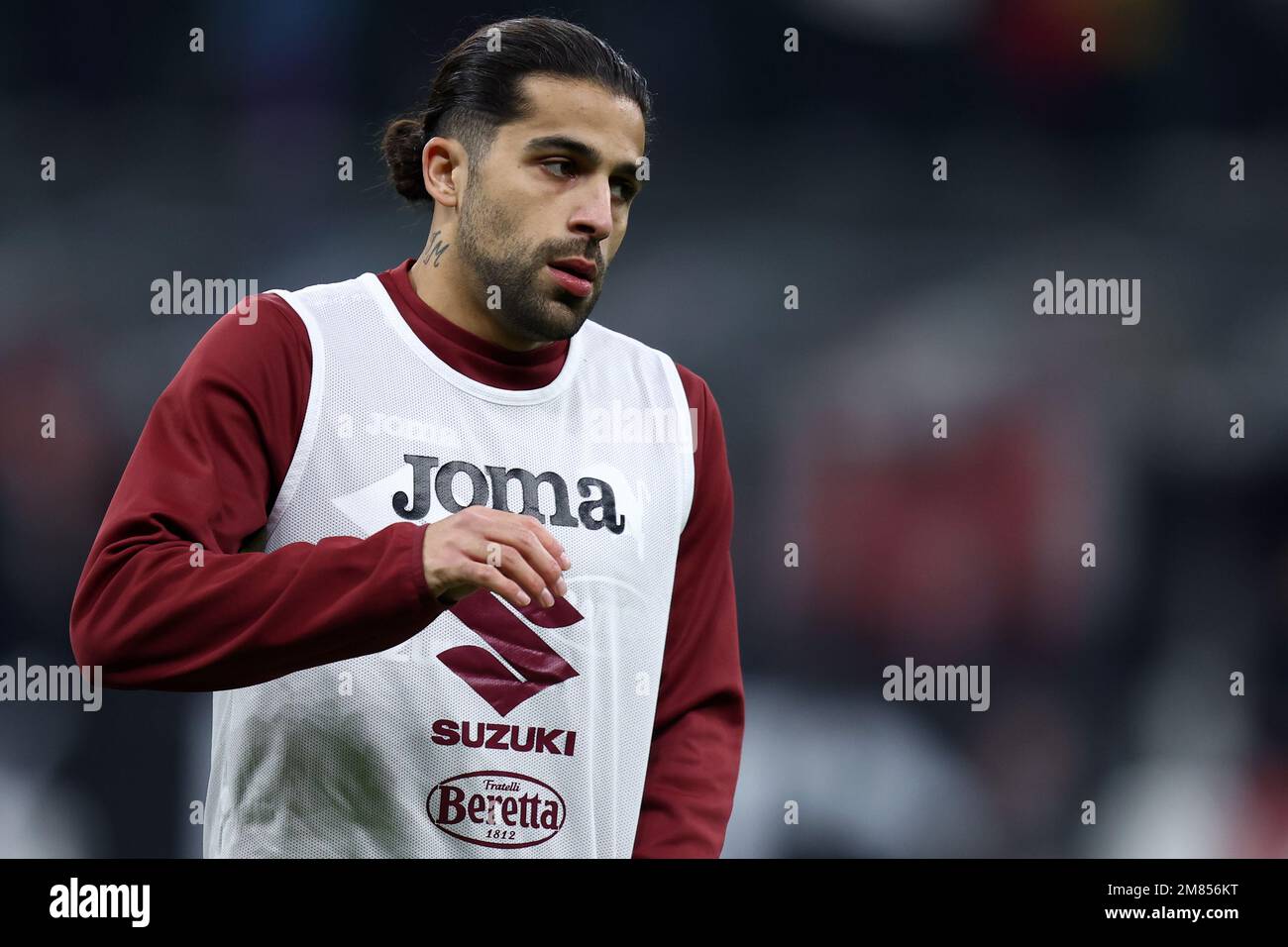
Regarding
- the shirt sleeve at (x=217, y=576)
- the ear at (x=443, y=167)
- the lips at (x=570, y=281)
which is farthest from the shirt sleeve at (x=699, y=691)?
the shirt sleeve at (x=217, y=576)

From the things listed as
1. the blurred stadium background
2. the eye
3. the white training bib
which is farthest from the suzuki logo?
the blurred stadium background

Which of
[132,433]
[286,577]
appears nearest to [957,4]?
[132,433]

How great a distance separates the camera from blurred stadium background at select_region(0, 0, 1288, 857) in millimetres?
3234

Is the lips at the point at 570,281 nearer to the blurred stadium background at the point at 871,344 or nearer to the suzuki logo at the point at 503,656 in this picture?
the suzuki logo at the point at 503,656

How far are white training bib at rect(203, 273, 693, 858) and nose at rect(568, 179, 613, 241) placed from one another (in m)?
0.21

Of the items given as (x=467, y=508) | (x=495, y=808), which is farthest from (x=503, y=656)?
(x=467, y=508)

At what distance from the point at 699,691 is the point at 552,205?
648 mm

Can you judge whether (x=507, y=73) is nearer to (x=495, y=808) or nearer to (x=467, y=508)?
(x=467, y=508)

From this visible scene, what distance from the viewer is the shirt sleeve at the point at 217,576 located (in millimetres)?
1323

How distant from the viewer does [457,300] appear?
1792 mm

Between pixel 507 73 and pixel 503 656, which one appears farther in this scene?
pixel 507 73

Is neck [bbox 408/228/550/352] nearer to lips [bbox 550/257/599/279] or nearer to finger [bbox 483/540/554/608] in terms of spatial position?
lips [bbox 550/257/599/279]

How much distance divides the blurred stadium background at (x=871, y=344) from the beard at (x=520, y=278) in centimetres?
160

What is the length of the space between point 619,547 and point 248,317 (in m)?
0.52
